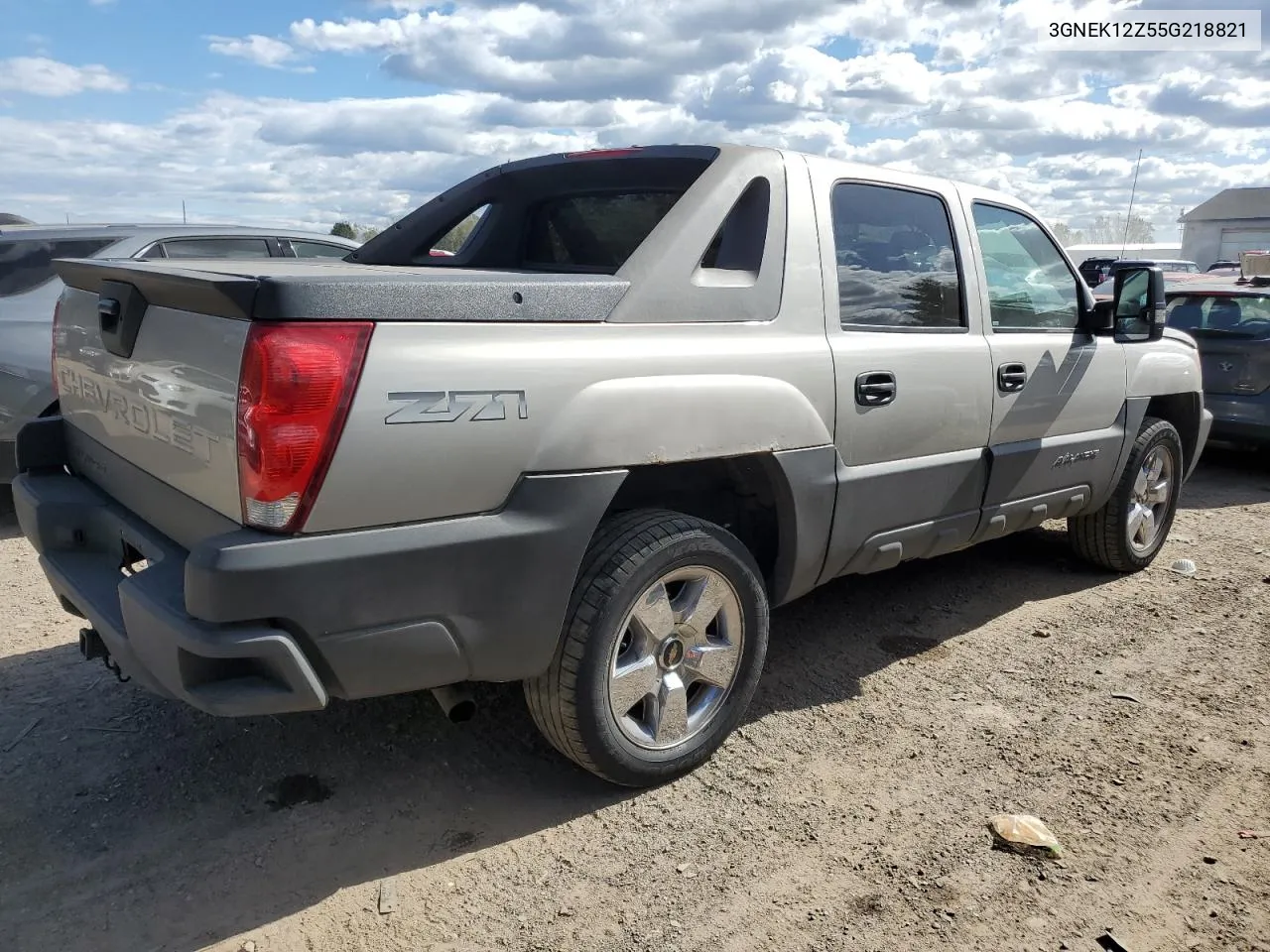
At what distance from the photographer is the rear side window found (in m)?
5.69

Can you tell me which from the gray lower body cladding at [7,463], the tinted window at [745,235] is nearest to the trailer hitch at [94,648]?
the tinted window at [745,235]

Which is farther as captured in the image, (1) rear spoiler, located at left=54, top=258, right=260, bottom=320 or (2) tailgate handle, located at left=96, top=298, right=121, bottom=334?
(2) tailgate handle, located at left=96, top=298, right=121, bottom=334

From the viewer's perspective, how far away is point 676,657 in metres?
2.99

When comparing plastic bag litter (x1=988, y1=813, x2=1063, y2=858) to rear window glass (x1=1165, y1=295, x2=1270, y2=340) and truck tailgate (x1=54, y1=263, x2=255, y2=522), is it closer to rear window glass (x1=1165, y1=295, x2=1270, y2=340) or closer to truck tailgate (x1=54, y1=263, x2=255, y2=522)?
truck tailgate (x1=54, y1=263, x2=255, y2=522)

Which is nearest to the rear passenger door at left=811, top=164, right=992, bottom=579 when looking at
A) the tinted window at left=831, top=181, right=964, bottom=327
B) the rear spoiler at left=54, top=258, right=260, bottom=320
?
the tinted window at left=831, top=181, right=964, bottom=327

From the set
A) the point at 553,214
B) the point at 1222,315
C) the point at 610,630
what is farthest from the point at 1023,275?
the point at 1222,315

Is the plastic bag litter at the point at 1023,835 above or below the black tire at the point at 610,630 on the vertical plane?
below

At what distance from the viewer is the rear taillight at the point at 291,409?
2.16 meters

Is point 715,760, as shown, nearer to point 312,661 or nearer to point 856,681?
point 856,681

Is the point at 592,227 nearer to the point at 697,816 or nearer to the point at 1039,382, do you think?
the point at 1039,382

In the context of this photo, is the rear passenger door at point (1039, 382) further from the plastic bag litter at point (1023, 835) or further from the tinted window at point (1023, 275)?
the plastic bag litter at point (1023, 835)

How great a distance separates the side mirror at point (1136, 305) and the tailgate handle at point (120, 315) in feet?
12.9

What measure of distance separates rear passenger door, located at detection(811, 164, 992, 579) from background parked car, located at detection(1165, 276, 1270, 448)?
500cm

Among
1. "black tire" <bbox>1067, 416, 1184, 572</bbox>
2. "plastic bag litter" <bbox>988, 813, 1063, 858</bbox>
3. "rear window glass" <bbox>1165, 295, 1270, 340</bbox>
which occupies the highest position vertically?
"rear window glass" <bbox>1165, 295, 1270, 340</bbox>
